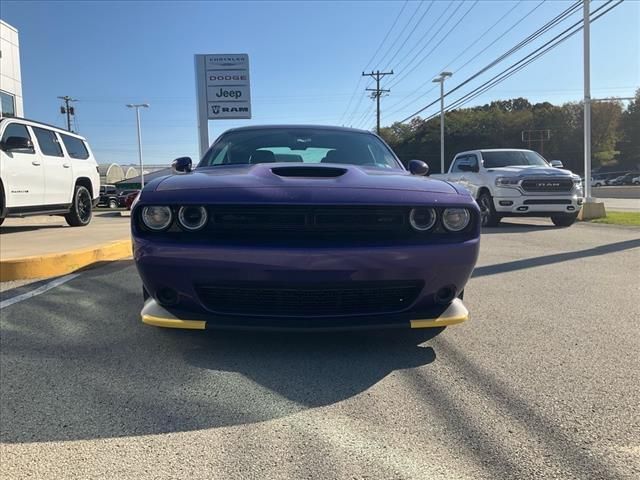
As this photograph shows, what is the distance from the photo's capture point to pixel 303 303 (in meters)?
2.57

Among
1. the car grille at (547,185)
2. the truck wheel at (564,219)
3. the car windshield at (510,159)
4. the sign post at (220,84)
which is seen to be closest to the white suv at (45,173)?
the sign post at (220,84)

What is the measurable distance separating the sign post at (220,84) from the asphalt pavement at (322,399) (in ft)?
38.8

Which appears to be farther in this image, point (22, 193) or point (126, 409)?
point (22, 193)

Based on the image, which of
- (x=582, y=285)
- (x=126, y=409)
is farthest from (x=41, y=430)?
(x=582, y=285)

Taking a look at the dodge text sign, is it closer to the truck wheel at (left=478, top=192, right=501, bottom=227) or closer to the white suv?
the white suv

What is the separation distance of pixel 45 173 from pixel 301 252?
7093mm

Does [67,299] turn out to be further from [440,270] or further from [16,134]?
[16,134]

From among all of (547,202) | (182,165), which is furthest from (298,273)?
(547,202)

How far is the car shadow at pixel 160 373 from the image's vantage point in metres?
2.16

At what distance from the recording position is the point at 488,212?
10.9 metres

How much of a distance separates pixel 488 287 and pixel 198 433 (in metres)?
3.33

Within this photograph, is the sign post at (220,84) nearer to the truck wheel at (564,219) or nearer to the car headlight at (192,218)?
the truck wheel at (564,219)

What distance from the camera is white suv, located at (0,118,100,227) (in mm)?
7102

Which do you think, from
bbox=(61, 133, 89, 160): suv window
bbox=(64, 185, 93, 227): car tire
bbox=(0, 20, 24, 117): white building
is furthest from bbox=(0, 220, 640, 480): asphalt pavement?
bbox=(0, 20, 24, 117): white building
